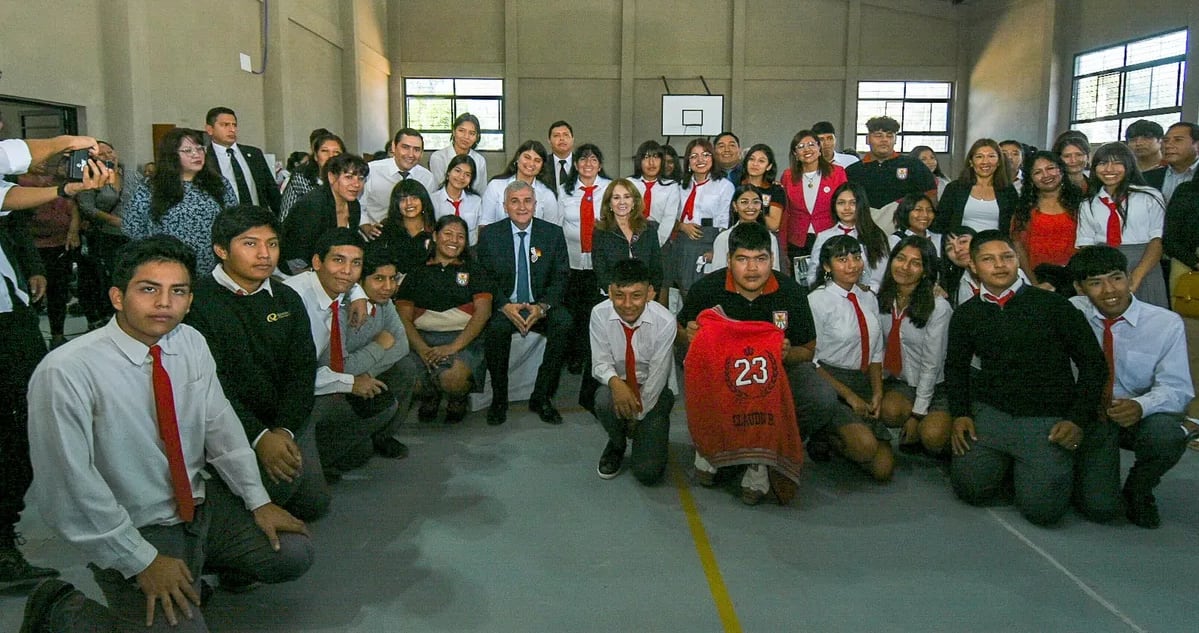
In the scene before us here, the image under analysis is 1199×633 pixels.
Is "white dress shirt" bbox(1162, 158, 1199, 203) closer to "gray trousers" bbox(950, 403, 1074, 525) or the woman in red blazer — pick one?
the woman in red blazer

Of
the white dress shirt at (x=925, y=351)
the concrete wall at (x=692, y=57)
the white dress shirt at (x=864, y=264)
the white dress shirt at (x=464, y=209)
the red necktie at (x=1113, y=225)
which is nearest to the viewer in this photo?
the white dress shirt at (x=925, y=351)

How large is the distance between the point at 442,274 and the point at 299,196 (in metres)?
1.29

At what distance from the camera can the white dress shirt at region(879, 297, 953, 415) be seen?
421 centimetres

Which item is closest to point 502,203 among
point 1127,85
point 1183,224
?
point 1183,224

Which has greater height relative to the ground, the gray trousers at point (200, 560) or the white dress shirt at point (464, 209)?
the white dress shirt at point (464, 209)

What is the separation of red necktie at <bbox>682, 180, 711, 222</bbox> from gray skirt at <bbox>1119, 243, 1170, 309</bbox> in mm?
2668

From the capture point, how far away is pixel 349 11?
13570 mm

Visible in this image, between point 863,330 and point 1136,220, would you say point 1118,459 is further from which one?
point 1136,220

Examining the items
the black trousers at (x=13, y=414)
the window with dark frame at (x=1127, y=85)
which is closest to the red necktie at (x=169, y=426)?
the black trousers at (x=13, y=414)

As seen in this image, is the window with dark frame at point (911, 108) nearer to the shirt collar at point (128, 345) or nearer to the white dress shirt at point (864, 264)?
the white dress shirt at point (864, 264)

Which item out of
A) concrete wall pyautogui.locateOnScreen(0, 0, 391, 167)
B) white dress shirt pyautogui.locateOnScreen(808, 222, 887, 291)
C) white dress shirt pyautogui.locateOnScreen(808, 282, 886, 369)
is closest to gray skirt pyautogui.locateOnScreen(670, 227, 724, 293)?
white dress shirt pyautogui.locateOnScreen(808, 222, 887, 291)

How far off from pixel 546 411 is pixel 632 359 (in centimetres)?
126

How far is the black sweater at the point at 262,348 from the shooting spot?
3.13 meters

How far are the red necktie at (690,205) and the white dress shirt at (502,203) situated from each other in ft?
2.99
